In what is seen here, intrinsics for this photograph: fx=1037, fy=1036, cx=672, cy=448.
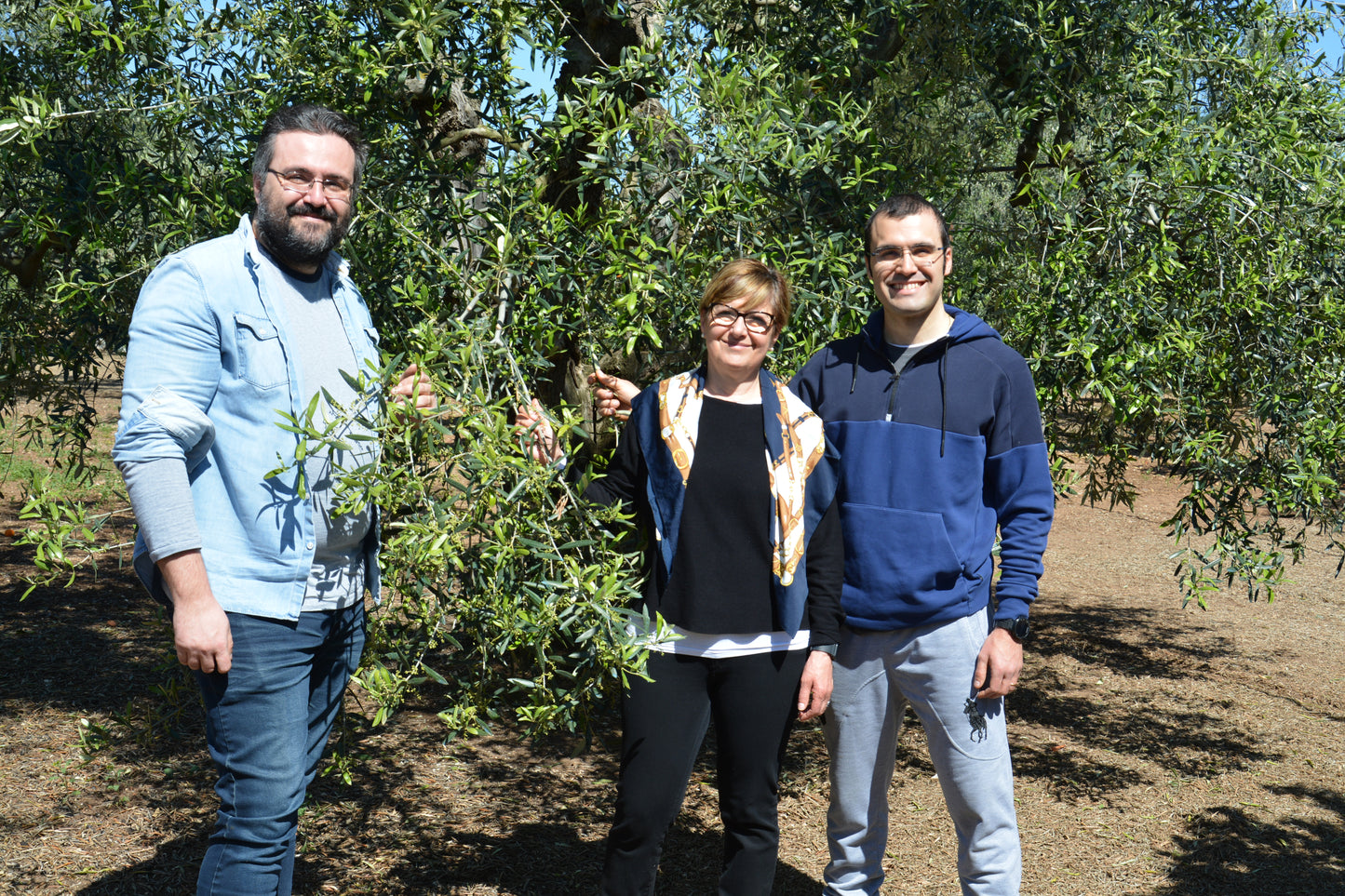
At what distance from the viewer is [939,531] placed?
3.11 m

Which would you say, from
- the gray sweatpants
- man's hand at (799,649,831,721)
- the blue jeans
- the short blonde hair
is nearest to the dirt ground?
the blue jeans

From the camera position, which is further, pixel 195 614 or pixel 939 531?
pixel 939 531

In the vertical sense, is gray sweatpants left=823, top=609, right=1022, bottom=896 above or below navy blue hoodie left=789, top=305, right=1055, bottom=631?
below

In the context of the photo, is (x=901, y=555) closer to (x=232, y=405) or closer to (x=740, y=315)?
(x=740, y=315)

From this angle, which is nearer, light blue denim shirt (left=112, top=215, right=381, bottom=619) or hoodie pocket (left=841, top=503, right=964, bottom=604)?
light blue denim shirt (left=112, top=215, right=381, bottom=619)

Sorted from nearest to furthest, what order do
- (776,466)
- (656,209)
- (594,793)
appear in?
(776,466) → (656,209) → (594,793)

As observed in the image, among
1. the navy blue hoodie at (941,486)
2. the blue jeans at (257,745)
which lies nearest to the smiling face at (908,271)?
the navy blue hoodie at (941,486)

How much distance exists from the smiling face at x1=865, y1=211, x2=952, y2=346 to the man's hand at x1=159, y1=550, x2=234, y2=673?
2063 mm

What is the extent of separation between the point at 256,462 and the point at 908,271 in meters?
1.92

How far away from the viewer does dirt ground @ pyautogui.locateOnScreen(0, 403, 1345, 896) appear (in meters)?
4.58

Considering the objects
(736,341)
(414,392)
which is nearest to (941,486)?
(736,341)

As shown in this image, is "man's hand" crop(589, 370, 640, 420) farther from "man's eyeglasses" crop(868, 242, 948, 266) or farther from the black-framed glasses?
"man's eyeglasses" crop(868, 242, 948, 266)

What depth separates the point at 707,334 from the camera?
3092 millimetres

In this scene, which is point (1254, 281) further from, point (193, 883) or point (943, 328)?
point (193, 883)
